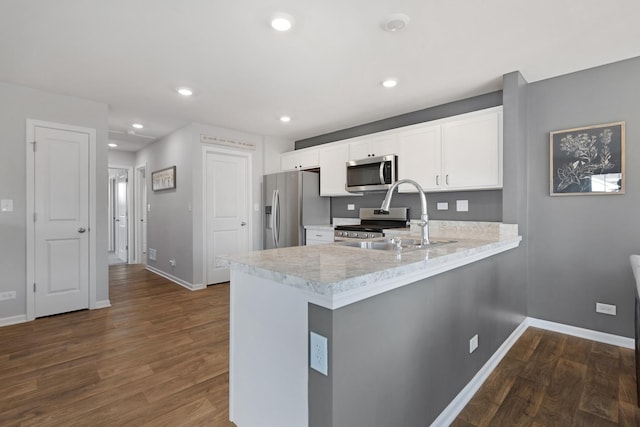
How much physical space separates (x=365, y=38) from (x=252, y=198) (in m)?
3.35

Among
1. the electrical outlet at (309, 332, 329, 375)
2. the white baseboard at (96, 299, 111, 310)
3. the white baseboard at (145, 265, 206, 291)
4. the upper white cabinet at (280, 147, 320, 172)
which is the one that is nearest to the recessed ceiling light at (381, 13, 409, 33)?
the electrical outlet at (309, 332, 329, 375)

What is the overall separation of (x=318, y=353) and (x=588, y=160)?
2.99 metres

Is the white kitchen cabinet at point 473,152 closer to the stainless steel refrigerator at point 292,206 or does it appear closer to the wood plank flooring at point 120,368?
the stainless steel refrigerator at point 292,206

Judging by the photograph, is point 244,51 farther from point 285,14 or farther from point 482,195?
point 482,195

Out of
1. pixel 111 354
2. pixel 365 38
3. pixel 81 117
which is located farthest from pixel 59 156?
pixel 365 38

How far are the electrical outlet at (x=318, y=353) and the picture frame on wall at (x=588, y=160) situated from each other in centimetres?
287

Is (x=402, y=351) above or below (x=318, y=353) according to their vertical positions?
below

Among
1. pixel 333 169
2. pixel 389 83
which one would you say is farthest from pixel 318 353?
pixel 333 169

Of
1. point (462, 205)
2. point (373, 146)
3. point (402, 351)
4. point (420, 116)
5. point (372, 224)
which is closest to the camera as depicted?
point (402, 351)

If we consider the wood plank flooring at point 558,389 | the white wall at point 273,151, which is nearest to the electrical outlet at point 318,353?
Result: the wood plank flooring at point 558,389

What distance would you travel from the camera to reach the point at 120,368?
2205 millimetres

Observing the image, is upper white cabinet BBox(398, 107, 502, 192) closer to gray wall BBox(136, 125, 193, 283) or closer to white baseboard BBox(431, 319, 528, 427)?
white baseboard BBox(431, 319, 528, 427)

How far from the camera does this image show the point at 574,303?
2775 millimetres

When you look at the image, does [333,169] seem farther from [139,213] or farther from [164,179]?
[139,213]
